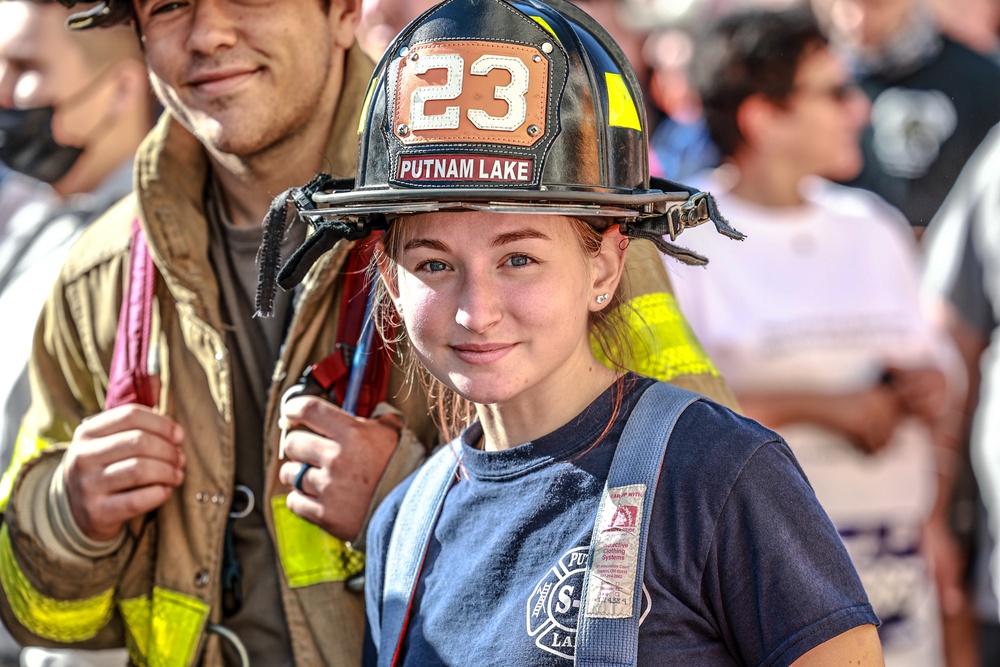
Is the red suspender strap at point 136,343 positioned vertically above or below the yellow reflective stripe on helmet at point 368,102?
below

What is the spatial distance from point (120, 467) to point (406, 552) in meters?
0.88

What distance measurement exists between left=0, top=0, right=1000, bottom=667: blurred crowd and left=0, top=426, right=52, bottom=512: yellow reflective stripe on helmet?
1.90 feet

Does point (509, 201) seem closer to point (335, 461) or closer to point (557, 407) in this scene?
point (557, 407)

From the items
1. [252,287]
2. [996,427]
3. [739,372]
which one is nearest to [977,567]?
[996,427]

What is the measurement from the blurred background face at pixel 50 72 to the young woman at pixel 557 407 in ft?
10.8

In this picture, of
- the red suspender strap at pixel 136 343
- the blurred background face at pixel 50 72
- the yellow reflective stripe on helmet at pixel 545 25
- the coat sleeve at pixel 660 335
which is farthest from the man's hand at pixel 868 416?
the blurred background face at pixel 50 72

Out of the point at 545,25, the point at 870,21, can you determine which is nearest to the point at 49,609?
the point at 545,25

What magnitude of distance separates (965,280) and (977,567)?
114cm

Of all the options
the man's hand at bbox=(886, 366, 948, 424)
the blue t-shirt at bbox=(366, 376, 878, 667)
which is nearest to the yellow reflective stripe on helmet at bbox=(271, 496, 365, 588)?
the blue t-shirt at bbox=(366, 376, 878, 667)

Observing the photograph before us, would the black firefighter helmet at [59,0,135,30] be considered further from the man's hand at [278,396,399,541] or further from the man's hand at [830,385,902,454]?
the man's hand at [830,385,902,454]

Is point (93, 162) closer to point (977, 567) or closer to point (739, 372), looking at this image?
point (739, 372)

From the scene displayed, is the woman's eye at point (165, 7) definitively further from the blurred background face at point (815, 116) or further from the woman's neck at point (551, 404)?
the blurred background face at point (815, 116)

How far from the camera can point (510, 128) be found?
226cm

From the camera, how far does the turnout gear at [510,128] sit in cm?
226
